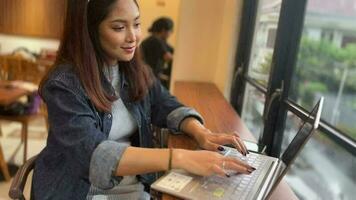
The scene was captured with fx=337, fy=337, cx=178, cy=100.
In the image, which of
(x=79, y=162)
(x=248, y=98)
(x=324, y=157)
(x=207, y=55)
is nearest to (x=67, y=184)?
(x=79, y=162)

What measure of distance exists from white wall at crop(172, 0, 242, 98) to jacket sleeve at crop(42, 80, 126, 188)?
72.3 inches

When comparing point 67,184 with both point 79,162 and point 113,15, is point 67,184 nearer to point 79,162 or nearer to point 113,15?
point 79,162

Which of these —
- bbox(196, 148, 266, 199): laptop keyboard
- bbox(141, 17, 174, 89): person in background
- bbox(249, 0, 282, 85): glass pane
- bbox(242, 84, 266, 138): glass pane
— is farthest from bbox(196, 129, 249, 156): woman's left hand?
bbox(141, 17, 174, 89): person in background

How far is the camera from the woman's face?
1004mm

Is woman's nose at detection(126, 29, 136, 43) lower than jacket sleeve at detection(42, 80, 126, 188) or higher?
higher

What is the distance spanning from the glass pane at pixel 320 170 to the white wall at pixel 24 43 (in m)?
4.73

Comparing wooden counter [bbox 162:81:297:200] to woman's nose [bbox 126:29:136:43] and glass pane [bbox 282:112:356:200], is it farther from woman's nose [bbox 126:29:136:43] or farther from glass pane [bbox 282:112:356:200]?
woman's nose [bbox 126:29:136:43]

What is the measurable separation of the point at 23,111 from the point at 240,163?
8.15 feet

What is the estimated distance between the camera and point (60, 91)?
902 mm

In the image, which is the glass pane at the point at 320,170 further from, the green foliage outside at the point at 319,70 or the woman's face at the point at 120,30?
the woman's face at the point at 120,30

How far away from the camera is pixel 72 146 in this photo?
84 centimetres

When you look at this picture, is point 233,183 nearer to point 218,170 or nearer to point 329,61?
point 218,170

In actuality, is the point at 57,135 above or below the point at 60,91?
below

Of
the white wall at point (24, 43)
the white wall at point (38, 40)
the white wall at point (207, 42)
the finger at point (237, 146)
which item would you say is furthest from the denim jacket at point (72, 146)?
the white wall at point (24, 43)
